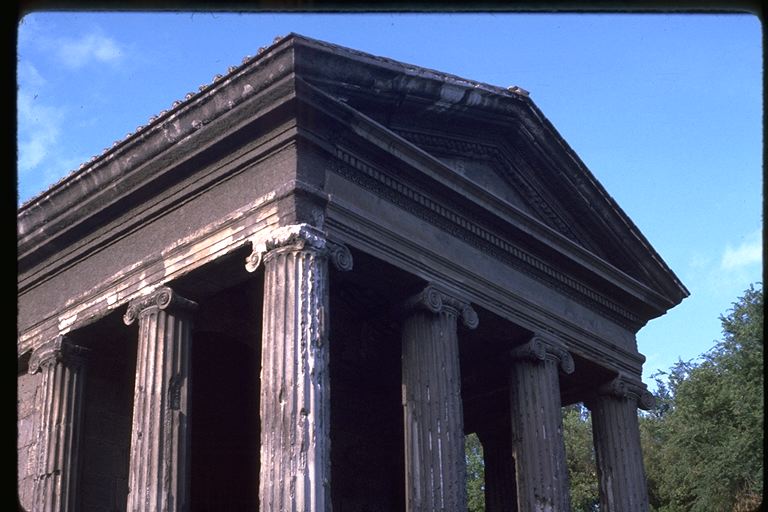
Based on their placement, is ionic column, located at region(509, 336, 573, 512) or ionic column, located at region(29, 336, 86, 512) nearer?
ionic column, located at region(29, 336, 86, 512)

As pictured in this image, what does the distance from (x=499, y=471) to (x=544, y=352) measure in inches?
165

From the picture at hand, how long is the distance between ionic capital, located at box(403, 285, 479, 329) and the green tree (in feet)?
50.5

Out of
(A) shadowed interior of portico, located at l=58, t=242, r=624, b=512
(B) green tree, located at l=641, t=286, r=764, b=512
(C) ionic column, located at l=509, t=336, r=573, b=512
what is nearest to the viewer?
(A) shadowed interior of portico, located at l=58, t=242, r=624, b=512

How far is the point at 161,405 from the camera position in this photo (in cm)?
1203

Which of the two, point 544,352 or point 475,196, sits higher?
point 475,196

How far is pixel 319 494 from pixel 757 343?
20.8 meters

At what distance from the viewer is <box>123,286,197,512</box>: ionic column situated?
38.3ft

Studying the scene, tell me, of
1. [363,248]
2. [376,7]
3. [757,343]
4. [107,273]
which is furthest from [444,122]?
[757,343]

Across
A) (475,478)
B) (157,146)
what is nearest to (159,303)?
(157,146)

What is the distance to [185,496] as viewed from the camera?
38.8ft

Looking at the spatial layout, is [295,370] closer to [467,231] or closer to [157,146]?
[157,146]

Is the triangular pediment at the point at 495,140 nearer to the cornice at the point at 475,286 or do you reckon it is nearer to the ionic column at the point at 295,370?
the cornice at the point at 475,286

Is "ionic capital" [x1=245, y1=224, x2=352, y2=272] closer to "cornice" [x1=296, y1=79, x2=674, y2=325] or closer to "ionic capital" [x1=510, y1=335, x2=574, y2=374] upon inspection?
"cornice" [x1=296, y1=79, x2=674, y2=325]

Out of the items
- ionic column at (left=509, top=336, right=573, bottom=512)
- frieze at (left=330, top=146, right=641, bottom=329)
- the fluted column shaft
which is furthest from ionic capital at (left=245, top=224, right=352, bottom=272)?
the fluted column shaft
